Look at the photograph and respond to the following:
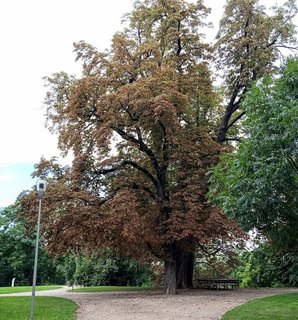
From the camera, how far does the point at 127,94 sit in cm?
1457

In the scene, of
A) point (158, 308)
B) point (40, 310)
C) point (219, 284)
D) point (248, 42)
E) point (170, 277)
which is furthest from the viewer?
point (219, 284)

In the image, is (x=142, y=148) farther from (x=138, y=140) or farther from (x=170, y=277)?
(x=170, y=277)

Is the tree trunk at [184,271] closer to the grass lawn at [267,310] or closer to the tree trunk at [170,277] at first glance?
the tree trunk at [170,277]

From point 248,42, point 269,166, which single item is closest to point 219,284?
point 248,42

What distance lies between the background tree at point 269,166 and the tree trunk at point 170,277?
757 cm

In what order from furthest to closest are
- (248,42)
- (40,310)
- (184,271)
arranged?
1. (184,271)
2. (248,42)
3. (40,310)

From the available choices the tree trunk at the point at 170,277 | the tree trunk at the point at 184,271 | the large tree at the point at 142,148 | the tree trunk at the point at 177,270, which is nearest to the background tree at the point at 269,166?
the large tree at the point at 142,148

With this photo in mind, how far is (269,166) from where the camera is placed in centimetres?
773

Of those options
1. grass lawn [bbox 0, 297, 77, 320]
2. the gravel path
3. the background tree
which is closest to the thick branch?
the gravel path

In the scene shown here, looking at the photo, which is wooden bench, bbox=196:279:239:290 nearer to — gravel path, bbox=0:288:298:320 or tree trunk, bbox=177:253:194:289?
tree trunk, bbox=177:253:194:289

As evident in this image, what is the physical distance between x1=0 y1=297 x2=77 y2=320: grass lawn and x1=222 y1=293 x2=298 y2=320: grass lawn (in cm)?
414

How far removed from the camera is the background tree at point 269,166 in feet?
25.5

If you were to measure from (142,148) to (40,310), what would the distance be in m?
7.91

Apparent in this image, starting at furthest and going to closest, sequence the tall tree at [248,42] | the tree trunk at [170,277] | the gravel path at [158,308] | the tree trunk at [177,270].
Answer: the tall tree at [248,42]
the tree trunk at [177,270]
the tree trunk at [170,277]
the gravel path at [158,308]
